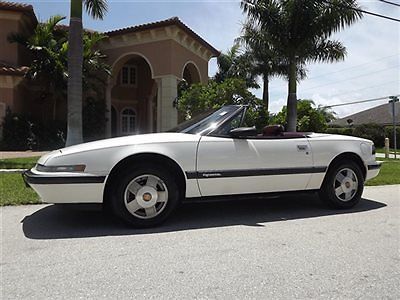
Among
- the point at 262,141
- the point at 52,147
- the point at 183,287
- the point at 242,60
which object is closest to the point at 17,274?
the point at 183,287

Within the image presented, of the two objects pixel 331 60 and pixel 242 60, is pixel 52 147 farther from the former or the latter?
pixel 242 60

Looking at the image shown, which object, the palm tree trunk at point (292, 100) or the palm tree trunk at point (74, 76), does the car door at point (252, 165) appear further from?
the palm tree trunk at point (292, 100)

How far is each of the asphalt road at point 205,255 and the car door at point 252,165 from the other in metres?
0.45

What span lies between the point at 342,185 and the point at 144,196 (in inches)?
115

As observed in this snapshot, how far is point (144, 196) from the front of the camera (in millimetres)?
4543

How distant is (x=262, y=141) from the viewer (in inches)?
204

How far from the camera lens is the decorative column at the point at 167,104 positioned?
18.2 meters

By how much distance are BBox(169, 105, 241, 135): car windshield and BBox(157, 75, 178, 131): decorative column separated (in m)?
12.8

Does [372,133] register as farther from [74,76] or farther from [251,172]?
[251,172]

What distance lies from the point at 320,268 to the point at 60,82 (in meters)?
16.8

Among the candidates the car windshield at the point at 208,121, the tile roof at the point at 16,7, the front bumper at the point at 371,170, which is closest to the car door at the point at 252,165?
the car windshield at the point at 208,121

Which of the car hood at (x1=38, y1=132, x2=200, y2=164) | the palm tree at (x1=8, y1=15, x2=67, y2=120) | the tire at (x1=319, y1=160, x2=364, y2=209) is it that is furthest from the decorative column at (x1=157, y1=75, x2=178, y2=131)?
the car hood at (x1=38, y1=132, x2=200, y2=164)

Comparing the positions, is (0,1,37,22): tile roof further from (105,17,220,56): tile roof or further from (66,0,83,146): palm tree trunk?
(66,0,83,146): palm tree trunk

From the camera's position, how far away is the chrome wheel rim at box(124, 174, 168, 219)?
451 cm
